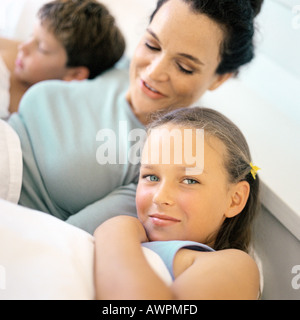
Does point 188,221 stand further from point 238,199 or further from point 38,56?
point 38,56

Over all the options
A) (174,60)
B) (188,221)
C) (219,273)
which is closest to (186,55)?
(174,60)

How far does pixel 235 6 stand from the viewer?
910 millimetres

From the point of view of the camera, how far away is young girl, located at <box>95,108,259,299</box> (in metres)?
0.56

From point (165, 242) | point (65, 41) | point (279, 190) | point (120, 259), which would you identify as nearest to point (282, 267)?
point (279, 190)

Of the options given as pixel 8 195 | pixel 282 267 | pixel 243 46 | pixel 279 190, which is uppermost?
pixel 243 46

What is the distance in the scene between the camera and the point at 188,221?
71 centimetres

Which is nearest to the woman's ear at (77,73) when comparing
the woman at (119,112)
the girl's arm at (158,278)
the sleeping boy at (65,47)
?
the sleeping boy at (65,47)

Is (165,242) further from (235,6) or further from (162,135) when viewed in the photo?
(235,6)

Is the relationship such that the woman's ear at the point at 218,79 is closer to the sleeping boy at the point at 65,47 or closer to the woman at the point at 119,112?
the woman at the point at 119,112

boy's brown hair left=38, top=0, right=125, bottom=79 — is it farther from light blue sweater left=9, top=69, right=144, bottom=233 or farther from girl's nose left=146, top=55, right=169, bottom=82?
girl's nose left=146, top=55, right=169, bottom=82

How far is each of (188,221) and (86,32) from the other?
842mm

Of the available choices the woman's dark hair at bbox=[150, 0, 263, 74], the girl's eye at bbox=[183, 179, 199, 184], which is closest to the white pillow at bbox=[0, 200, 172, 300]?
the girl's eye at bbox=[183, 179, 199, 184]

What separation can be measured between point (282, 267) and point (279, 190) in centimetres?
16

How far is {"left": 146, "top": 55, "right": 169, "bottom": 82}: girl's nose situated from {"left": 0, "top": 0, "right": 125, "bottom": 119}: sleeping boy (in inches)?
16.2
